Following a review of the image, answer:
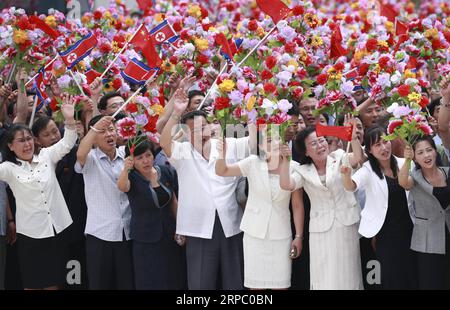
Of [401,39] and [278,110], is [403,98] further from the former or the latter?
[401,39]

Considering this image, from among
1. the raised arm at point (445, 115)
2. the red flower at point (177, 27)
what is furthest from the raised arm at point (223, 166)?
the red flower at point (177, 27)

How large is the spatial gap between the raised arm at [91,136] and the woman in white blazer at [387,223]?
1.68 meters

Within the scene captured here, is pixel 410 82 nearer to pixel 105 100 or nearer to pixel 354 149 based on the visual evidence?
pixel 354 149

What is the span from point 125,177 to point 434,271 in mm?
2100

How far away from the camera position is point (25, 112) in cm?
729

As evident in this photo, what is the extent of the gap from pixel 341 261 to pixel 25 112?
2.86m

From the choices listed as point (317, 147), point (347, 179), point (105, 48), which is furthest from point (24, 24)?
point (347, 179)

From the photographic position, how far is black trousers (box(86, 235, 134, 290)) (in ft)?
20.5

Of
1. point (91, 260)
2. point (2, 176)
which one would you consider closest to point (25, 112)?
point (2, 176)

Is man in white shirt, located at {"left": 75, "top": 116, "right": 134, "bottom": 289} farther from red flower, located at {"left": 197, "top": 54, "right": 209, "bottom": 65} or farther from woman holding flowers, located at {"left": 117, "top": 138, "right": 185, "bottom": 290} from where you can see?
red flower, located at {"left": 197, "top": 54, "right": 209, "bottom": 65}

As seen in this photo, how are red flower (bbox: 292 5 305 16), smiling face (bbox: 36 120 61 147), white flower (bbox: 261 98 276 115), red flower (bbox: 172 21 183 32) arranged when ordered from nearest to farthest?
white flower (bbox: 261 98 276 115)
smiling face (bbox: 36 120 61 147)
red flower (bbox: 292 5 305 16)
red flower (bbox: 172 21 183 32)

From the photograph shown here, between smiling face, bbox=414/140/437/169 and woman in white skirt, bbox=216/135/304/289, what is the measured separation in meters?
0.87

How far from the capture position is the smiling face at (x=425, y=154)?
593 cm

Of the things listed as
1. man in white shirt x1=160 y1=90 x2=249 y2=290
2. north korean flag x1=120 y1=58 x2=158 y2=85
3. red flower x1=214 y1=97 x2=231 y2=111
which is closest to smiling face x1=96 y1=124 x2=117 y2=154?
man in white shirt x1=160 y1=90 x2=249 y2=290
